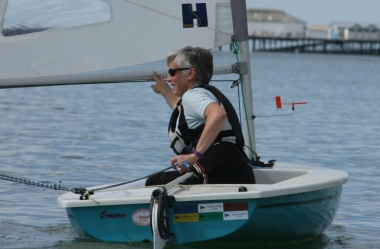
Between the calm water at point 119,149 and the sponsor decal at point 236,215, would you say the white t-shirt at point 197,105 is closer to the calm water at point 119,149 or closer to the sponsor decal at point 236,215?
the sponsor decal at point 236,215

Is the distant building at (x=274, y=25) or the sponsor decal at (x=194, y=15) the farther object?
the distant building at (x=274, y=25)

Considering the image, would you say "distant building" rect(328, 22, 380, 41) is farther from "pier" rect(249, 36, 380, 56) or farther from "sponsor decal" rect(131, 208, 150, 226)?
"sponsor decal" rect(131, 208, 150, 226)

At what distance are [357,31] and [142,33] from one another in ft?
345

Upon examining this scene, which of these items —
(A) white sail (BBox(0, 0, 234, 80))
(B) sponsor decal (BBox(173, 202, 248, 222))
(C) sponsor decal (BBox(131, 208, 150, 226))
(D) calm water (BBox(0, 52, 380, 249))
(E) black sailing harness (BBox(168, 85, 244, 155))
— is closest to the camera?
(B) sponsor decal (BBox(173, 202, 248, 222))

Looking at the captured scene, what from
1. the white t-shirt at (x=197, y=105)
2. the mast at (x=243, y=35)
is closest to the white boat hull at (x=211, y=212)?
the white t-shirt at (x=197, y=105)

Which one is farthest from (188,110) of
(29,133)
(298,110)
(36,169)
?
(298,110)

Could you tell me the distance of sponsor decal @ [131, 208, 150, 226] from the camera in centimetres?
482

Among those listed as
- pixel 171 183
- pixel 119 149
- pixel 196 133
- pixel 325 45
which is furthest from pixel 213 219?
pixel 325 45

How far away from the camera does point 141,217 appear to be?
4848 millimetres

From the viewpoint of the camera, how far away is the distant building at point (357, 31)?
10688 centimetres

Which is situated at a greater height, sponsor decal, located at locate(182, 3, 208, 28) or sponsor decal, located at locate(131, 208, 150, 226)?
sponsor decal, located at locate(182, 3, 208, 28)

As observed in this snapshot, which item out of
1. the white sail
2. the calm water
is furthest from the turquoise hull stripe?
the white sail

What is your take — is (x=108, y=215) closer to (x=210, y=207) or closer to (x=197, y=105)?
(x=210, y=207)

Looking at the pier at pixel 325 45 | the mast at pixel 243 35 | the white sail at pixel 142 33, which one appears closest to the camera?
the white sail at pixel 142 33
